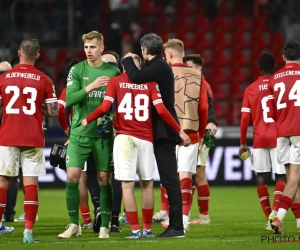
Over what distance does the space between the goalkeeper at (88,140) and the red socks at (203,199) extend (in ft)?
8.60

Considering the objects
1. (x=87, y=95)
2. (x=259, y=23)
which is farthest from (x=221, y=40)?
(x=87, y=95)

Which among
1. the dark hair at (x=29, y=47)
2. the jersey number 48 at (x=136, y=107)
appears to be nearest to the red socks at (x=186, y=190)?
the jersey number 48 at (x=136, y=107)

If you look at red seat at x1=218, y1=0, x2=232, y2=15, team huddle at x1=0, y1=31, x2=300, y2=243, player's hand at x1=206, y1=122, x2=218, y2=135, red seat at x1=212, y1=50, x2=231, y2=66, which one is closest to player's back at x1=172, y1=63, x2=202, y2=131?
team huddle at x1=0, y1=31, x2=300, y2=243

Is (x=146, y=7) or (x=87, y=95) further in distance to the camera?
(x=146, y=7)

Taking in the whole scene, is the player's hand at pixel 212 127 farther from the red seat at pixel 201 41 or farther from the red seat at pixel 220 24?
the red seat at pixel 220 24

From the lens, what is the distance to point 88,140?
970 centimetres

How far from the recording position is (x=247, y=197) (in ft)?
55.1

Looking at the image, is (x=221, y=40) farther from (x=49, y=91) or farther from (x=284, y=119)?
(x=49, y=91)

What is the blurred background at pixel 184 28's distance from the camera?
21172 mm

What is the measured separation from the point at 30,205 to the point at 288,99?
3.18 meters

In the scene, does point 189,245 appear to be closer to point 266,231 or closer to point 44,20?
point 266,231

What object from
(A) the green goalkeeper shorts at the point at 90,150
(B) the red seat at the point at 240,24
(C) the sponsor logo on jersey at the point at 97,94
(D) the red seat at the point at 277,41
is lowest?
(A) the green goalkeeper shorts at the point at 90,150

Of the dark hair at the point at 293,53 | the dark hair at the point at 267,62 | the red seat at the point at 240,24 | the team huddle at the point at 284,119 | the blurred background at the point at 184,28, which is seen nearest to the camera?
the team huddle at the point at 284,119

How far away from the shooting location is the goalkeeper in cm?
963
